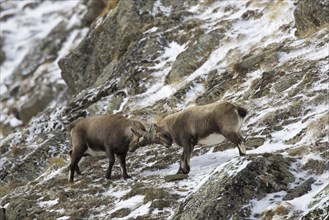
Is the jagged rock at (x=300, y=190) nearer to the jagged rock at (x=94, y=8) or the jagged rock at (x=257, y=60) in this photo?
the jagged rock at (x=257, y=60)

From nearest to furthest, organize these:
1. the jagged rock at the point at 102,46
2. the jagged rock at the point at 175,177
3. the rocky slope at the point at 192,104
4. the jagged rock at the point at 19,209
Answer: the rocky slope at the point at 192,104 < the jagged rock at the point at 175,177 < the jagged rock at the point at 19,209 < the jagged rock at the point at 102,46

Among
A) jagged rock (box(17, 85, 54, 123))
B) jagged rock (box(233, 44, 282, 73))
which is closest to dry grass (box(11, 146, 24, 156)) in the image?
jagged rock (box(233, 44, 282, 73))

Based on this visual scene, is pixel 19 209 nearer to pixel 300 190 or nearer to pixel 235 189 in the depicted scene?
pixel 235 189

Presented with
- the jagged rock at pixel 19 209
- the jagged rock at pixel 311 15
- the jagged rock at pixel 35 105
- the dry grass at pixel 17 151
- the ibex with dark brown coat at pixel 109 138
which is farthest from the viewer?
the jagged rock at pixel 35 105

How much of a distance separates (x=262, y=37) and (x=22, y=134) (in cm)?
871

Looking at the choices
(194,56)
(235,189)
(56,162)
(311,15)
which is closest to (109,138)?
(56,162)

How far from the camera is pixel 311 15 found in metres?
17.9

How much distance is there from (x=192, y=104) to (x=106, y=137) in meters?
4.35

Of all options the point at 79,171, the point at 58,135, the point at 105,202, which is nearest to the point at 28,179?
the point at 58,135

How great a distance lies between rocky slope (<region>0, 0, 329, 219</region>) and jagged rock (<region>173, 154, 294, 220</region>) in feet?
0.07

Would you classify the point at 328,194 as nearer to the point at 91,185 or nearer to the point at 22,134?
the point at 91,185

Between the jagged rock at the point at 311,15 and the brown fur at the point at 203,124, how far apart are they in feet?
21.4

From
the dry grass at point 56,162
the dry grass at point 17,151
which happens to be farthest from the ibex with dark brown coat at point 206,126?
the dry grass at point 17,151

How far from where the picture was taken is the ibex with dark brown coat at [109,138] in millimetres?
13398
